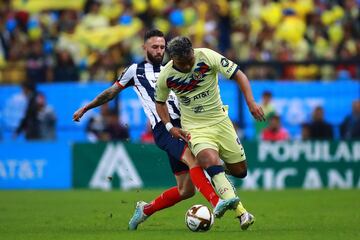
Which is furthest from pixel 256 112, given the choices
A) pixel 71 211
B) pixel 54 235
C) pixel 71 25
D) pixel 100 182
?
pixel 71 25

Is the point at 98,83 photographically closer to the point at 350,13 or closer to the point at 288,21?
the point at 288,21

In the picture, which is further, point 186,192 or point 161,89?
point 186,192

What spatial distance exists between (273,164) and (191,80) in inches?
419

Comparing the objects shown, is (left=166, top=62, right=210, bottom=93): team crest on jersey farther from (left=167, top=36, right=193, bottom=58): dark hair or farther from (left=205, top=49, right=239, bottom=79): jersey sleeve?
(left=167, top=36, right=193, bottom=58): dark hair

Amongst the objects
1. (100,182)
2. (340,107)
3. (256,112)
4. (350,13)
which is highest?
(256,112)

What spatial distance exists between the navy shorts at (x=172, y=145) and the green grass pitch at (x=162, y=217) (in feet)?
2.44

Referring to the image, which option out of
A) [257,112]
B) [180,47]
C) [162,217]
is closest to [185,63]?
[180,47]

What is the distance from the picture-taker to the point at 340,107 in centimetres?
2252

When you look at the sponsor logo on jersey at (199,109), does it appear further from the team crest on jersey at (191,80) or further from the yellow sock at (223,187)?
the yellow sock at (223,187)

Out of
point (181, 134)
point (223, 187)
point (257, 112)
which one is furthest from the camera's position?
point (181, 134)

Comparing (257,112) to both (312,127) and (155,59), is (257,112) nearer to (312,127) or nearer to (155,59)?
(155,59)

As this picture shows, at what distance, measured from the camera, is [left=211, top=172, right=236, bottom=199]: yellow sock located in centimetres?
1088

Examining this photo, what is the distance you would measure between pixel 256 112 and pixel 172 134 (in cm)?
123

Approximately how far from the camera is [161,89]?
11.4 m
